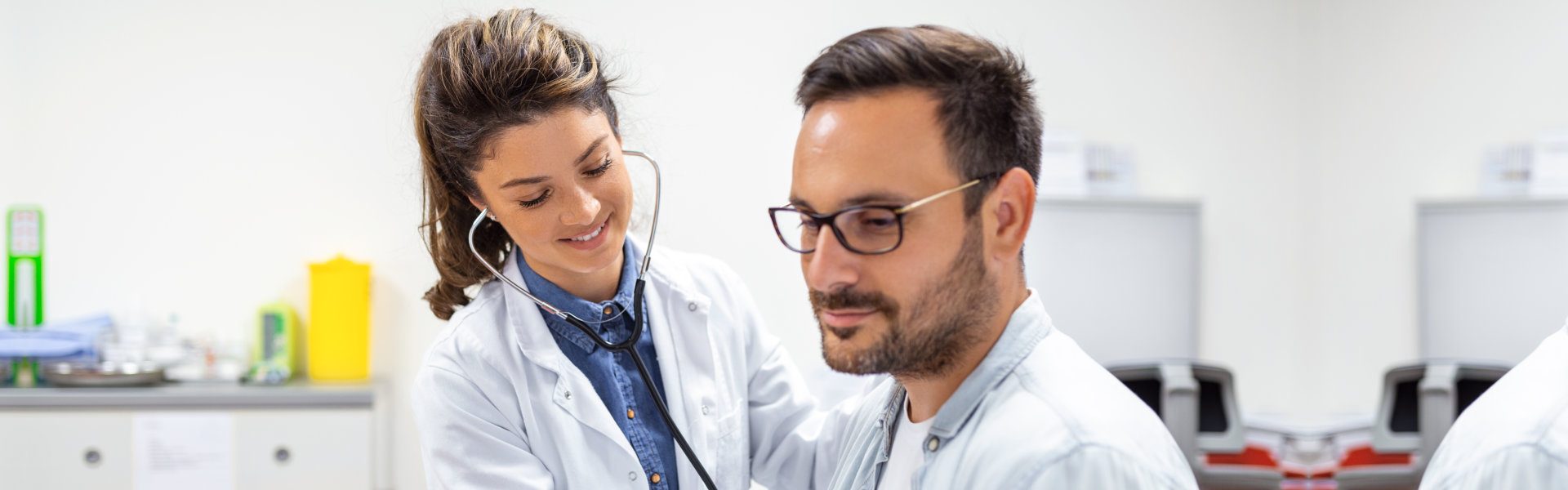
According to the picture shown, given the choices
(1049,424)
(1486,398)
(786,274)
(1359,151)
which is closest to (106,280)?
(786,274)

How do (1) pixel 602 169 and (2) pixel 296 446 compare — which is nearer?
(1) pixel 602 169

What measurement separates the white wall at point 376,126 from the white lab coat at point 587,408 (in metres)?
1.23

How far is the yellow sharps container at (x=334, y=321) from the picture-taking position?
260 cm

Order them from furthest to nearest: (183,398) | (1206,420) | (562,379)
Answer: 1. (1206,420)
2. (183,398)
3. (562,379)

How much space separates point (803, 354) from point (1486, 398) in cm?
198

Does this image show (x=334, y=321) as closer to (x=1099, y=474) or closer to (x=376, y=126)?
(x=376, y=126)

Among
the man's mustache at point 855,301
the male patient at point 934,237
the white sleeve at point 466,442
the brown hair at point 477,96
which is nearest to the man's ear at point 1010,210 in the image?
the male patient at point 934,237

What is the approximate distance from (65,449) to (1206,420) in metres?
2.76

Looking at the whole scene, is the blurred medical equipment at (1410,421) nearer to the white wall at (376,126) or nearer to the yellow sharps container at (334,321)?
the white wall at (376,126)

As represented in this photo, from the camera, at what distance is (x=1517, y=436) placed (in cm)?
93

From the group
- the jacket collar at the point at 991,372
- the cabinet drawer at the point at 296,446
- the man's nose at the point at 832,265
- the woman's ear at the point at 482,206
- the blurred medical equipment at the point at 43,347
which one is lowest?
the cabinet drawer at the point at 296,446

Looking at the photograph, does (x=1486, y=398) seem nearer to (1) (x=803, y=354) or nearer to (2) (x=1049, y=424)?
(2) (x=1049, y=424)

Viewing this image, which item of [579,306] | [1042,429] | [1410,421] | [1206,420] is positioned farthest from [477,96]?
[1410,421]

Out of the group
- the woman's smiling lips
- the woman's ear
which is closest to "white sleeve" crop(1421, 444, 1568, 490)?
the woman's smiling lips
